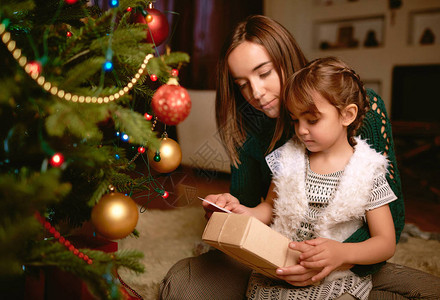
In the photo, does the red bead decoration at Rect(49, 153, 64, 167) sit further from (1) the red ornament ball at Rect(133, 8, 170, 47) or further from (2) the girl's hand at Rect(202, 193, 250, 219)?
(2) the girl's hand at Rect(202, 193, 250, 219)

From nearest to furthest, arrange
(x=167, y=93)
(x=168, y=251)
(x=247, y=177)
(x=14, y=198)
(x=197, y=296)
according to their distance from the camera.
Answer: (x=14, y=198) → (x=167, y=93) → (x=197, y=296) → (x=247, y=177) → (x=168, y=251)

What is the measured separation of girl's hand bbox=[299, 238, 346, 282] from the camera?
80cm

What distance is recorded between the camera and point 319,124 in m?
0.92

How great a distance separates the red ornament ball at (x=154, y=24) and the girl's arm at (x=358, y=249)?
0.53 metres

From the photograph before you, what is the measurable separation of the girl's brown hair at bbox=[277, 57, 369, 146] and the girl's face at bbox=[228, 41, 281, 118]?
13cm

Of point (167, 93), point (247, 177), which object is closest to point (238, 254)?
point (167, 93)

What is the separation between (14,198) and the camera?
1.75ft

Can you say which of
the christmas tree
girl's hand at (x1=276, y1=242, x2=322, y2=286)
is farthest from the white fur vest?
the christmas tree

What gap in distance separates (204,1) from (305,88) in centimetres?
296

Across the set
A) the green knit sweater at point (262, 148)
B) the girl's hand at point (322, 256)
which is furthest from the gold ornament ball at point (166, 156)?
the green knit sweater at point (262, 148)

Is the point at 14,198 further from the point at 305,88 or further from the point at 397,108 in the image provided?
the point at 397,108

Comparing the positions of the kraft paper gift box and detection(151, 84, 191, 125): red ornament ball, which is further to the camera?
the kraft paper gift box

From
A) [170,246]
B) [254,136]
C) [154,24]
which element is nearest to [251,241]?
[154,24]

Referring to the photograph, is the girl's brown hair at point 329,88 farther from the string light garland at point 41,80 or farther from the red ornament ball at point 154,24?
the string light garland at point 41,80
